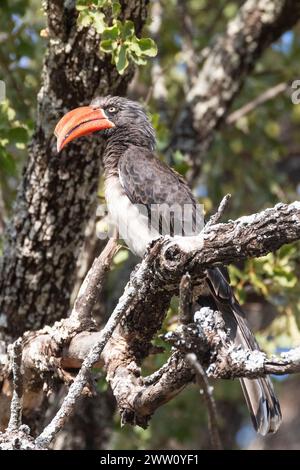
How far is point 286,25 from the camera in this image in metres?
6.60

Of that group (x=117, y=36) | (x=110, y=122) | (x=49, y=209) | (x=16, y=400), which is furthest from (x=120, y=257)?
(x=16, y=400)

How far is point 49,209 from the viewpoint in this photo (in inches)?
202

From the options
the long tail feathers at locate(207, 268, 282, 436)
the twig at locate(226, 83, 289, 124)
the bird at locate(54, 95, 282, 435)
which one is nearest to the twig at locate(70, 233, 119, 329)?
the bird at locate(54, 95, 282, 435)

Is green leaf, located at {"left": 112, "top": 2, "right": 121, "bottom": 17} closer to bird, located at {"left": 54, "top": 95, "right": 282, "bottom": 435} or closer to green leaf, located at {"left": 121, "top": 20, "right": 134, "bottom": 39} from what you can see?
green leaf, located at {"left": 121, "top": 20, "right": 134, "bottom": 39}

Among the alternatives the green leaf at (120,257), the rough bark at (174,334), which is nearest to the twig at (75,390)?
the rough bark at (174,334)

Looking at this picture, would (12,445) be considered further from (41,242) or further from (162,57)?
(162,57)

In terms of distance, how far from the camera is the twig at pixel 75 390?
336 centimetres

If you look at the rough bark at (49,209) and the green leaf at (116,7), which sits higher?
the green leaf at (116,7)

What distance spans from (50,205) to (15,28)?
1.88 meters

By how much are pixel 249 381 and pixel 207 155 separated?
3420 mm

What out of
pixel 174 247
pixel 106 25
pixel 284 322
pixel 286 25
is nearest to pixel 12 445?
pixel 174 247

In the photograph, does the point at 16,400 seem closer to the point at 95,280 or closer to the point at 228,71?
the point at 95,280

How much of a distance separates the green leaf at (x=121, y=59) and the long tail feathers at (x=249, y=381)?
1.10 meters

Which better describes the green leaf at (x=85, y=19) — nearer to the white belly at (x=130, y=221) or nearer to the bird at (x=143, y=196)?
the bird at (x=143, y=196)
